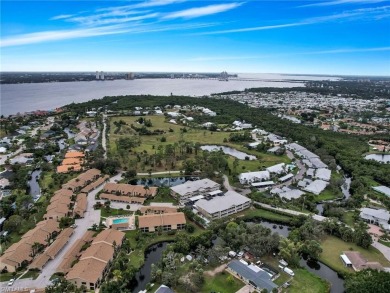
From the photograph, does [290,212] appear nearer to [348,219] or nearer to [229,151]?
[348,219]

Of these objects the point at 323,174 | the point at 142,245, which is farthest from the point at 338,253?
the point at 323,174

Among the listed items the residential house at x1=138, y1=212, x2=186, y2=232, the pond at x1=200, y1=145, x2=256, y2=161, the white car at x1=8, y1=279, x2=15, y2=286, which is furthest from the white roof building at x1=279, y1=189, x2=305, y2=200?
the white car at x1=8, y1=279, x2=15, y2=286

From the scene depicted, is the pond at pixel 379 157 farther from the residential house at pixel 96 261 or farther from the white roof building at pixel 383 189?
the residential house at pixel 96 261

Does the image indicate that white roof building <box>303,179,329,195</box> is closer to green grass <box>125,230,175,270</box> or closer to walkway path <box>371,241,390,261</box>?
walkway path <box>371,241,390,261</box>

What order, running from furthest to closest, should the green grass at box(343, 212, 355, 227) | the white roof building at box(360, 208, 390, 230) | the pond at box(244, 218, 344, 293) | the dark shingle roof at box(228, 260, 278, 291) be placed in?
1. the green grass at box(343, 212, 355, 227)
2. the white roof building at box(360, 208, 390, 230)
3. the pond at box(244, 218, 344, 293)
4. the dark shingle roof at box(228, 260, 278, 291)

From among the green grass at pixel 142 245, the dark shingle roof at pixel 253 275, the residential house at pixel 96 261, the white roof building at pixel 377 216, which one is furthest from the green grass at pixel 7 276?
the white roof building at pixel 377 216

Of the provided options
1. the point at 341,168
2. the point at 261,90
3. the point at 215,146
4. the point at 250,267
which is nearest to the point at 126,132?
the point at 215,146
